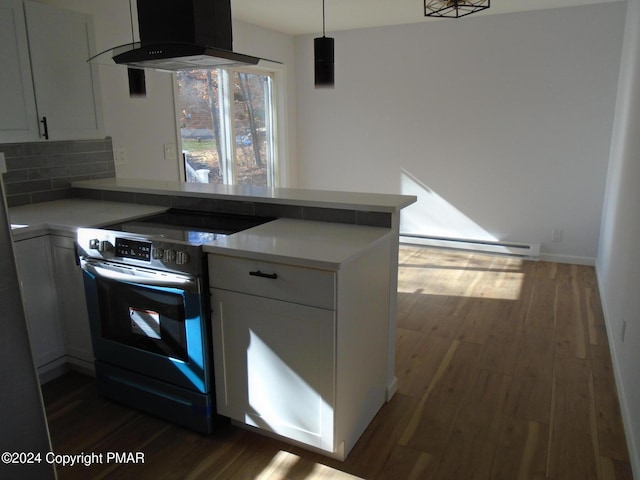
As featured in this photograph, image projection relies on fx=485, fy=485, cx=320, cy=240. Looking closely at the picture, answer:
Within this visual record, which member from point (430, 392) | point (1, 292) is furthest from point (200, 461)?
point (1, 292)

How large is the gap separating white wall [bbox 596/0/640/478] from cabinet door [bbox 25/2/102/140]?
3.22 m

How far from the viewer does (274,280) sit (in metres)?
1.93

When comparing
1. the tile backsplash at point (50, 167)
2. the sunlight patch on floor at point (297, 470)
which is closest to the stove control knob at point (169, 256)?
the sunlight patch on floor at point (297, 470)

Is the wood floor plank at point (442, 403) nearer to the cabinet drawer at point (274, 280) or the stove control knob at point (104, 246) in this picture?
the cabinet drawer at point (274, 280)

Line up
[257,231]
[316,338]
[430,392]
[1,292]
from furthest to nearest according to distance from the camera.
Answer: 1. [430,392]
2. [257,231]
3. [316,338]
4. [1,292]

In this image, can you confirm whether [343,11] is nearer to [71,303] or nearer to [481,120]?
[481,120]

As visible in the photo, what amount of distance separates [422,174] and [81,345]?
394 cm

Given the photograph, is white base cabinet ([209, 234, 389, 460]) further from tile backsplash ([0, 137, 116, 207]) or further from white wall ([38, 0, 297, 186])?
white wall ([38, 0, 297, 186])

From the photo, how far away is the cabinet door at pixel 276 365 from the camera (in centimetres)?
191

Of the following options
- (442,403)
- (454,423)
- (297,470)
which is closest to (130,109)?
(297,470)

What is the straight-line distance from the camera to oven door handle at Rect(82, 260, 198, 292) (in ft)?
6.74

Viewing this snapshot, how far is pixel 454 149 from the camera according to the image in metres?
5.20

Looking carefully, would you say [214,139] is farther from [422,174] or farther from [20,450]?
[20,450]

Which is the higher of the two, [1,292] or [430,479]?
[1,292]
